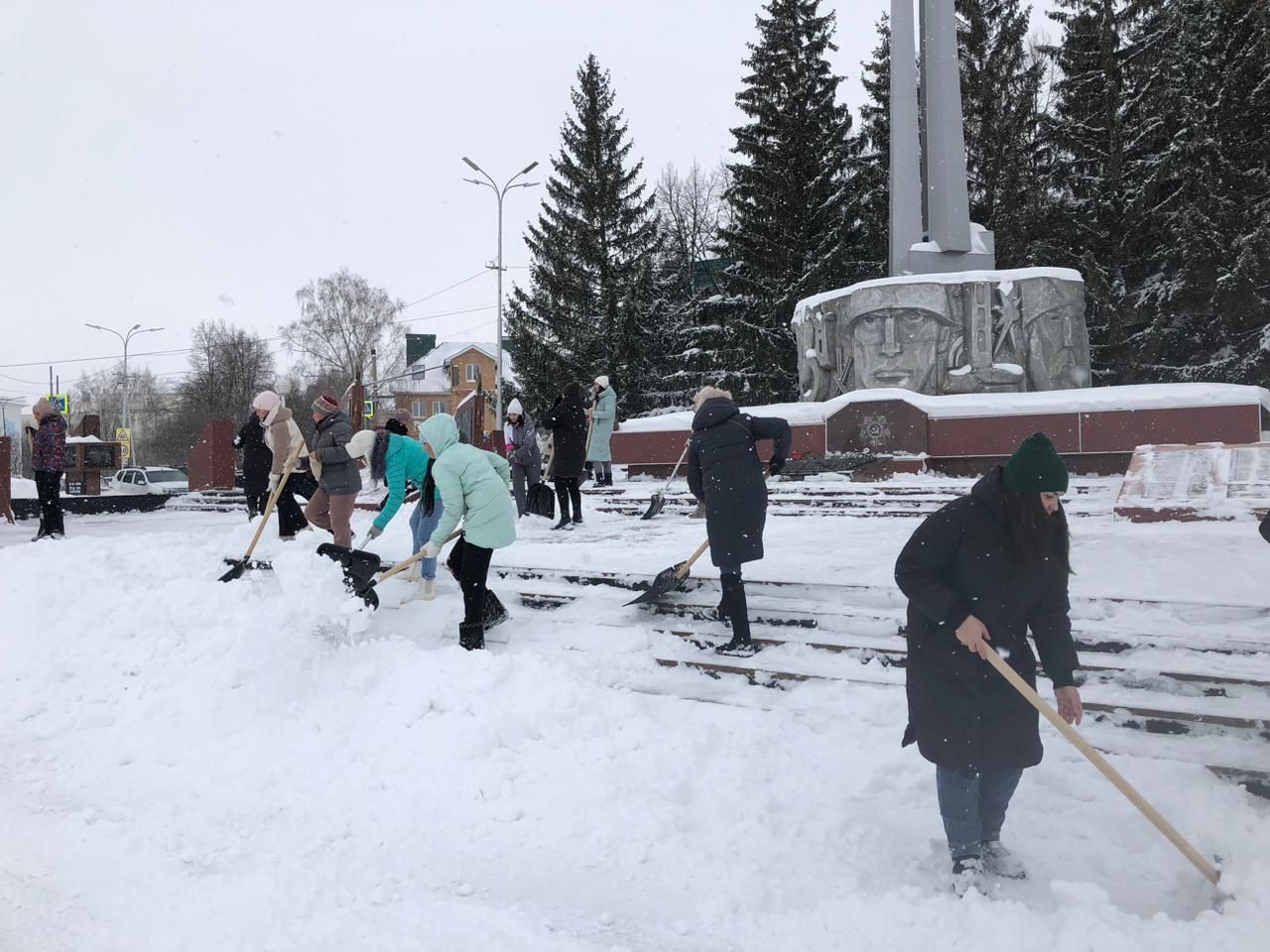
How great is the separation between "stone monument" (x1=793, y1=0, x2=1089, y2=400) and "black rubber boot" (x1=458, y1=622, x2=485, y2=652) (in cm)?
1109

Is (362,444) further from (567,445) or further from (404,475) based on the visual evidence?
(567,445)

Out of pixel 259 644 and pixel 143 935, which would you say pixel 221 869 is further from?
pixel 259 644

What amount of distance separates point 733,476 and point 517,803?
2.24 meters

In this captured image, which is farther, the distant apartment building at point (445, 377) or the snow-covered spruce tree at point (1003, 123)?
the distant apartment building at point (445, 377)

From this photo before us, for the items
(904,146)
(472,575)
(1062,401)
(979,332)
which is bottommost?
(472,575)

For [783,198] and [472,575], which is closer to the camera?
[472,575]

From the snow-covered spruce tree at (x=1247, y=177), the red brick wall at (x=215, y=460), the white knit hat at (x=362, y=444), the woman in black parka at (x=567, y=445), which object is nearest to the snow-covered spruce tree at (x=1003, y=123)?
the snow-covered spruce tree at (x=1247, y=177)

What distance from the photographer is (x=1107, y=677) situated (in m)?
4.33

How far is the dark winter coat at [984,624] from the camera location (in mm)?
2779

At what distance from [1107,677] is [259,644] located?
4.76m

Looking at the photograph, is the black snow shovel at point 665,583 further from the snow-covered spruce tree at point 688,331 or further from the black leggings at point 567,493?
the snow-covered spruce tree at point 688,331

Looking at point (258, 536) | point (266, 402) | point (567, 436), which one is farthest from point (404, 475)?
point (567, 436)

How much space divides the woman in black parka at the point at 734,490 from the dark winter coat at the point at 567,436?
14.6 ft

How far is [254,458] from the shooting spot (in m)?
9.95
